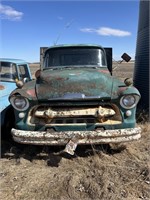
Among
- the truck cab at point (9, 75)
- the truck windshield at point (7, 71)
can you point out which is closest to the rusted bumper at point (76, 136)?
the truck cab at point (9, 75)

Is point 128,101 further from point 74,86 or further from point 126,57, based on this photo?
point 126,57

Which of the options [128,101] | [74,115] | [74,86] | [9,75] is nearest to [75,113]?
[74,115]

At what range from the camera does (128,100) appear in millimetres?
4852

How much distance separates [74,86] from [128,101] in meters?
0.91

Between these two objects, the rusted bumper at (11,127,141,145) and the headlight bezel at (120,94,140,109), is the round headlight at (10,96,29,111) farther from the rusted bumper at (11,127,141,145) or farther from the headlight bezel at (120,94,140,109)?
the headlight bezel at (120,94,140,109)

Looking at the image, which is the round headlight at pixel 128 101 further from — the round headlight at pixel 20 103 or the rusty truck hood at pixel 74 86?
the round headlight at pixel 20 103

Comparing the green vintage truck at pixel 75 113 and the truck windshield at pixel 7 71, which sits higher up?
the truck windshield at pixel 7 71

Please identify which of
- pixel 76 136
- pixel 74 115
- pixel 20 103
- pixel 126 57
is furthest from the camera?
pixel 126 57

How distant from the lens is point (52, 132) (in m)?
4.70

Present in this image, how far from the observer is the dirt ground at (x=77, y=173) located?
387 cm

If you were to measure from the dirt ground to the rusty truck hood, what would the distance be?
0.95 meters

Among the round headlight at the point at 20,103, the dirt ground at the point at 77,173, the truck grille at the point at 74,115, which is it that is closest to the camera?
the dirt ground at the point at 77,173

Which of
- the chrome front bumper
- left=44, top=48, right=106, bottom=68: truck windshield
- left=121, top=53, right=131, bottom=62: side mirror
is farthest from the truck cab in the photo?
left=121, top=53, right=131, bottom=62: side mirror

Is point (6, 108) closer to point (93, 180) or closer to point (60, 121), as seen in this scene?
point (60, 121)
